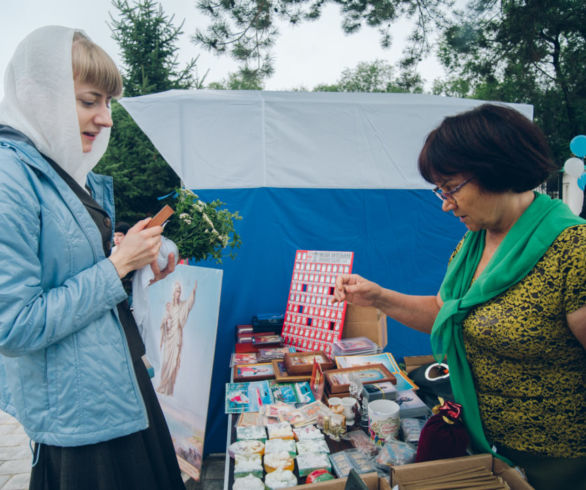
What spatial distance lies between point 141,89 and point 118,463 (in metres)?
8.45

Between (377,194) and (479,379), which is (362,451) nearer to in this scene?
(479,379)

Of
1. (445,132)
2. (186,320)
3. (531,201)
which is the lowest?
(186,320)

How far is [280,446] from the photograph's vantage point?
5.33ft

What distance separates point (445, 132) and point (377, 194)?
213 centimetres

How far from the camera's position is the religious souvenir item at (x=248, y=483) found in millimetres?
1410

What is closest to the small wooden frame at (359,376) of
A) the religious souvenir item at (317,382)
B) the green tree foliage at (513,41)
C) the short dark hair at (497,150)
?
the religious souvenir item at (317,382)

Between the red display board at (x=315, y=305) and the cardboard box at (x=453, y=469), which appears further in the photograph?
the red display board at (x=315, y=305)

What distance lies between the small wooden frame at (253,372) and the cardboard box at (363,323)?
0.68 meters

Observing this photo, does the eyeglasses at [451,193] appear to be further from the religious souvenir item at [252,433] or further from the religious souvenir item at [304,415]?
the religious souvenir item at [252,433]

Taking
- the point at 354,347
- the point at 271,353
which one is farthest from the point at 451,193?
the point at 271,353

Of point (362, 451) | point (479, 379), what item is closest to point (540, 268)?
point (479, 379)

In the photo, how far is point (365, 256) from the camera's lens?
355 cm

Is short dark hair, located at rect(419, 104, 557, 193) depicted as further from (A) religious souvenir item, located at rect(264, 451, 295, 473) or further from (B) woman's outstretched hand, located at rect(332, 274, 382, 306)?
(A) religious souvenir item, located at rect(264, 451, 295, 473)

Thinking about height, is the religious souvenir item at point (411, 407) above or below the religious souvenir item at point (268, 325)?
below
